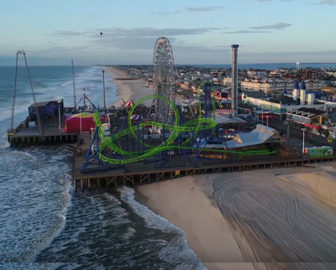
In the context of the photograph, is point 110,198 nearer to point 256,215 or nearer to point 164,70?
point 256,215

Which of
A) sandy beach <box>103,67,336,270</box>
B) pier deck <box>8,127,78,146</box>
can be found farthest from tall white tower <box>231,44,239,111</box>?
sandy beach <box>103,67,336,270</box>

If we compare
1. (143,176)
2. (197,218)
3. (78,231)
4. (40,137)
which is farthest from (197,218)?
(40,137)

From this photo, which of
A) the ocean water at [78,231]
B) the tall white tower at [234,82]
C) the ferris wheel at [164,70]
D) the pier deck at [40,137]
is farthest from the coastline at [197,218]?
the tall white tower at [234,82]

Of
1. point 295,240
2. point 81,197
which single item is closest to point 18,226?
point 81,197

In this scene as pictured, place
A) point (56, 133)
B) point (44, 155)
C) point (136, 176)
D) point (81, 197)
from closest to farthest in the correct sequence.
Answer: point (81, 197)
point (136, 176)
point (44, 155)
point (56, 133)

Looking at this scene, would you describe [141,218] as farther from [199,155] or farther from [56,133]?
[56,133]

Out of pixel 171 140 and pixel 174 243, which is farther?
pixel 171 140

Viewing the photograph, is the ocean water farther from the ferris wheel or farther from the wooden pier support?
the ferris wheel

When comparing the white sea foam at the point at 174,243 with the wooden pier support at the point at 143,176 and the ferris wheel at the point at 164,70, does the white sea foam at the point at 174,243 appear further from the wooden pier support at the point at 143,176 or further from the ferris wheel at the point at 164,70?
the ferris wheel at the point at 164,70
